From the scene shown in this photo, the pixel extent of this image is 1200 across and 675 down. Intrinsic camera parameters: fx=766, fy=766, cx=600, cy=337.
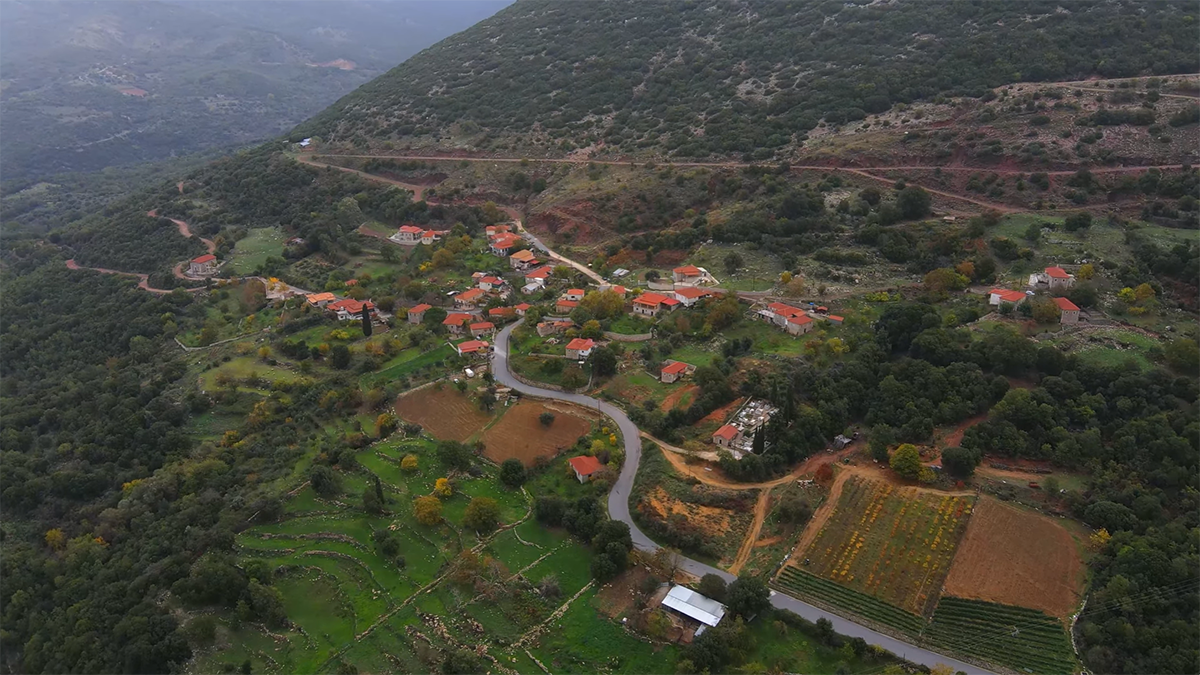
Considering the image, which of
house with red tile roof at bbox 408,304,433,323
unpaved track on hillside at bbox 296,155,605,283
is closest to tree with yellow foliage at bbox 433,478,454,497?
house with red tile roof at bbox 408,304,433,323

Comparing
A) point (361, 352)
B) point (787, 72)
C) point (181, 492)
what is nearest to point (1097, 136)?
point (787, 72)

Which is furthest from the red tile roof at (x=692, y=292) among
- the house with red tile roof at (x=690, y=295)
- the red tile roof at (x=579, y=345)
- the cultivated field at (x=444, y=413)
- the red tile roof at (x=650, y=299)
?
the cultivated field at (x=444, y=413)

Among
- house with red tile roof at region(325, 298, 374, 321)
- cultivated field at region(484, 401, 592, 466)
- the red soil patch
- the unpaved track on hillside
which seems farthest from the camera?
the unpaved track on hillside

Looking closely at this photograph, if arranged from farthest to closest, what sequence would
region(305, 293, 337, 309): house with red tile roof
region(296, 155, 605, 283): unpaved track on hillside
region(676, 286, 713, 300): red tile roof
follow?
1. region(296, 155, 605, 283): unpaved track on hillside
2. region(305, 293, 337, 309): house with red tile roof
3. region(676, 286, 713, 300): red tile roof

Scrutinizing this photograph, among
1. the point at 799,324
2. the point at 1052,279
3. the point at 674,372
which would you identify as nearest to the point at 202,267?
the point at 674,372

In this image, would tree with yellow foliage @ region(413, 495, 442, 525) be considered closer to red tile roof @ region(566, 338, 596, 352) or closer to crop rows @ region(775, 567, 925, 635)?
red tile roof @ region(566, 338, 596, 352)

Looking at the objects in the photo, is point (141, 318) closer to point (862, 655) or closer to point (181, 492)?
point (181, 492)

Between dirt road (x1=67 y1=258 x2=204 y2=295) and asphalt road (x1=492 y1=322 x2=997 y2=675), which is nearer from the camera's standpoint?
asphalt road (x1=492 y1=322 x2=997 y2=675)
